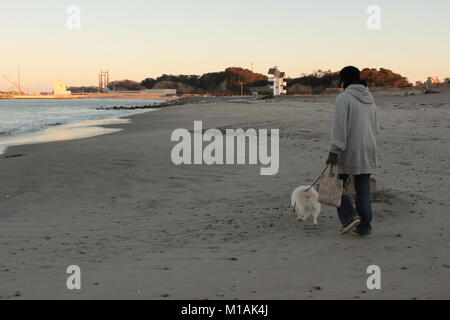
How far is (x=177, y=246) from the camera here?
5.52m

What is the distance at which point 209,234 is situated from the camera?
5965mm

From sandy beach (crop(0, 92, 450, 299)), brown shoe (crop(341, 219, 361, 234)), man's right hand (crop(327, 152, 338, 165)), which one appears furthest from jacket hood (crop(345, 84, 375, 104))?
sandy beach (crop(0, 92, 450, 299))

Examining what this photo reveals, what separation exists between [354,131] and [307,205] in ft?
4.27

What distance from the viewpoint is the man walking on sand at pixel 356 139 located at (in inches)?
210

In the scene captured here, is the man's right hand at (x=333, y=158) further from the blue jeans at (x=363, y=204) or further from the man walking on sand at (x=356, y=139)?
the blue jeans at (x=363, y=204)

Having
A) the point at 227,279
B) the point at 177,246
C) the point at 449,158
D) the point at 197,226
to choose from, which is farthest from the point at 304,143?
the point at 227,279

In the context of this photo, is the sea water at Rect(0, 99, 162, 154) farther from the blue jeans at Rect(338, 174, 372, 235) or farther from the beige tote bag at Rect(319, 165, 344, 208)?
the blue jeans at Rect(338, 174, 372, 235)

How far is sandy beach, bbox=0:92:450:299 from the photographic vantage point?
4230mm

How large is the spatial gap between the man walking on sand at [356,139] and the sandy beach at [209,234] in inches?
18.2

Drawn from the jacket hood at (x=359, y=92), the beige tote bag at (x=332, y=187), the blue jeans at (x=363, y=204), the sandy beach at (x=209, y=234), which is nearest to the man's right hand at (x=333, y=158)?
the beige tote bag at (x=332, y=187)

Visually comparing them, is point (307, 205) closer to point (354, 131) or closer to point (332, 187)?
point (332, 187)
